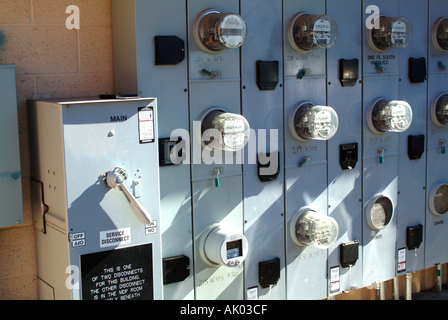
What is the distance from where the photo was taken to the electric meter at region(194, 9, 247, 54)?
2.59m

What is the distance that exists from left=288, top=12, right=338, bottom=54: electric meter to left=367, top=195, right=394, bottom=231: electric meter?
1.16 meters

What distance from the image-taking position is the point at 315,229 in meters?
3.03

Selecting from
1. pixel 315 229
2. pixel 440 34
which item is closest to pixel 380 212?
pixel 315 229

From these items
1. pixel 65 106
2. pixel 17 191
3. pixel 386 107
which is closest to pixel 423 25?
pixel 386 107

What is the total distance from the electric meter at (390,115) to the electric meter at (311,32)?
604mm

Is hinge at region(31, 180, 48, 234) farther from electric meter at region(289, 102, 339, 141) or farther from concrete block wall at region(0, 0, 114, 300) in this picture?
electric meter at region(289, 102, 339, 141)

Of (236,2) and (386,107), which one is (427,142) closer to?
(386,107)

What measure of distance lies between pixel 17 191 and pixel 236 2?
1.54 m

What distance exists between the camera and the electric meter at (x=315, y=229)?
3.04 meters

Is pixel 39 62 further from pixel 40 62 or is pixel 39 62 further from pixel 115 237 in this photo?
pixel 115 237

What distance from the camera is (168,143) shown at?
104 inches

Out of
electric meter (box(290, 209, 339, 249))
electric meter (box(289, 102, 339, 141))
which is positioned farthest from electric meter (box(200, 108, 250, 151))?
electric meter (box(290, 209, 339, 249))

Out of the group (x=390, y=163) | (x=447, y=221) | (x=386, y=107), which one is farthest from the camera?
(x=447, y=221)

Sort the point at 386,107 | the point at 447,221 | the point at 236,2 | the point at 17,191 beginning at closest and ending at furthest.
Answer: the point at 17,191
the point at 236,2
the point at 386,107
the point at 447,221
